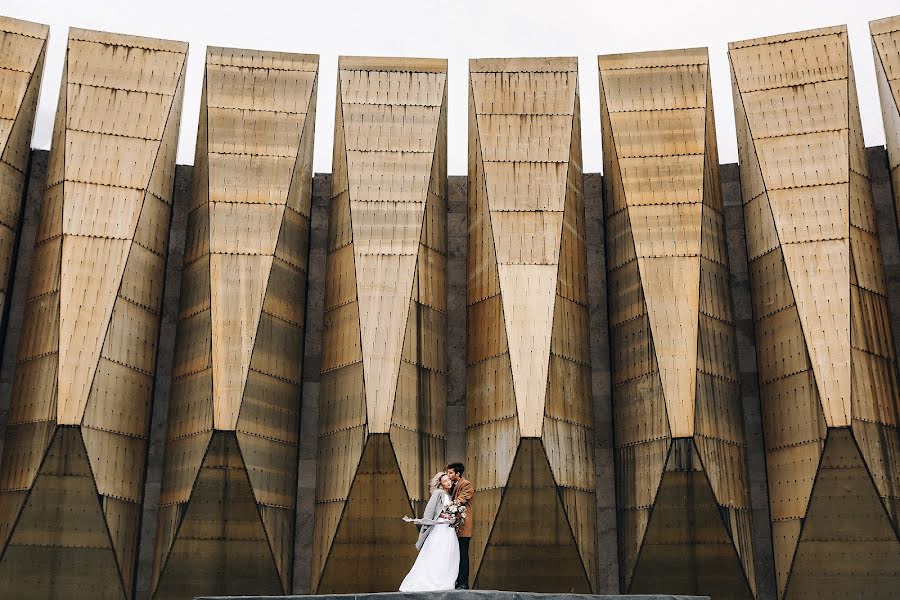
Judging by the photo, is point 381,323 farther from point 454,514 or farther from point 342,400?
point 454,514

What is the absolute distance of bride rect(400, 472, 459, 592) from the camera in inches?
A: 551

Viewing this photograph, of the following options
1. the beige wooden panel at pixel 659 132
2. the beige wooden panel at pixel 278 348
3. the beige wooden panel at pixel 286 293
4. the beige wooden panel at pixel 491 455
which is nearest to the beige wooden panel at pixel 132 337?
the beige wooden panel at pixel 278 348

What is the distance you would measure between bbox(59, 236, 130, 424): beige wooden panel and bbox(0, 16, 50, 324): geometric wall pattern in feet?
4.62

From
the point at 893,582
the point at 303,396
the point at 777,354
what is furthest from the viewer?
the point at 303,396

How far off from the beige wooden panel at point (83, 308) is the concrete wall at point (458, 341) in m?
2.03

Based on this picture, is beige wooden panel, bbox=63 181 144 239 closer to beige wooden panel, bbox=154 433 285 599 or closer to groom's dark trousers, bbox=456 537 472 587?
beige wooden panel, bbox=154 433 285 599

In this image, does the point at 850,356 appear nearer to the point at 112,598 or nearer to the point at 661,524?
the point at 661,524

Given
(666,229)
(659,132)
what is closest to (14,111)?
(659,132)

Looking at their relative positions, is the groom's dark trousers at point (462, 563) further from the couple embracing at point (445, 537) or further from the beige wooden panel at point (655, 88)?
the beige wooden panel at point (655, 88)

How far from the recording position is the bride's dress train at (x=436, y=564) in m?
14.0

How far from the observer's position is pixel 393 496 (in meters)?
19.3

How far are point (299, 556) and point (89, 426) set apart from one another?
431 cm

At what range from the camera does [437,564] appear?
14.1 metres

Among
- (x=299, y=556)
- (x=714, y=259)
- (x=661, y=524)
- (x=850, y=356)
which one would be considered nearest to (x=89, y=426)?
(x=299, y=556)
